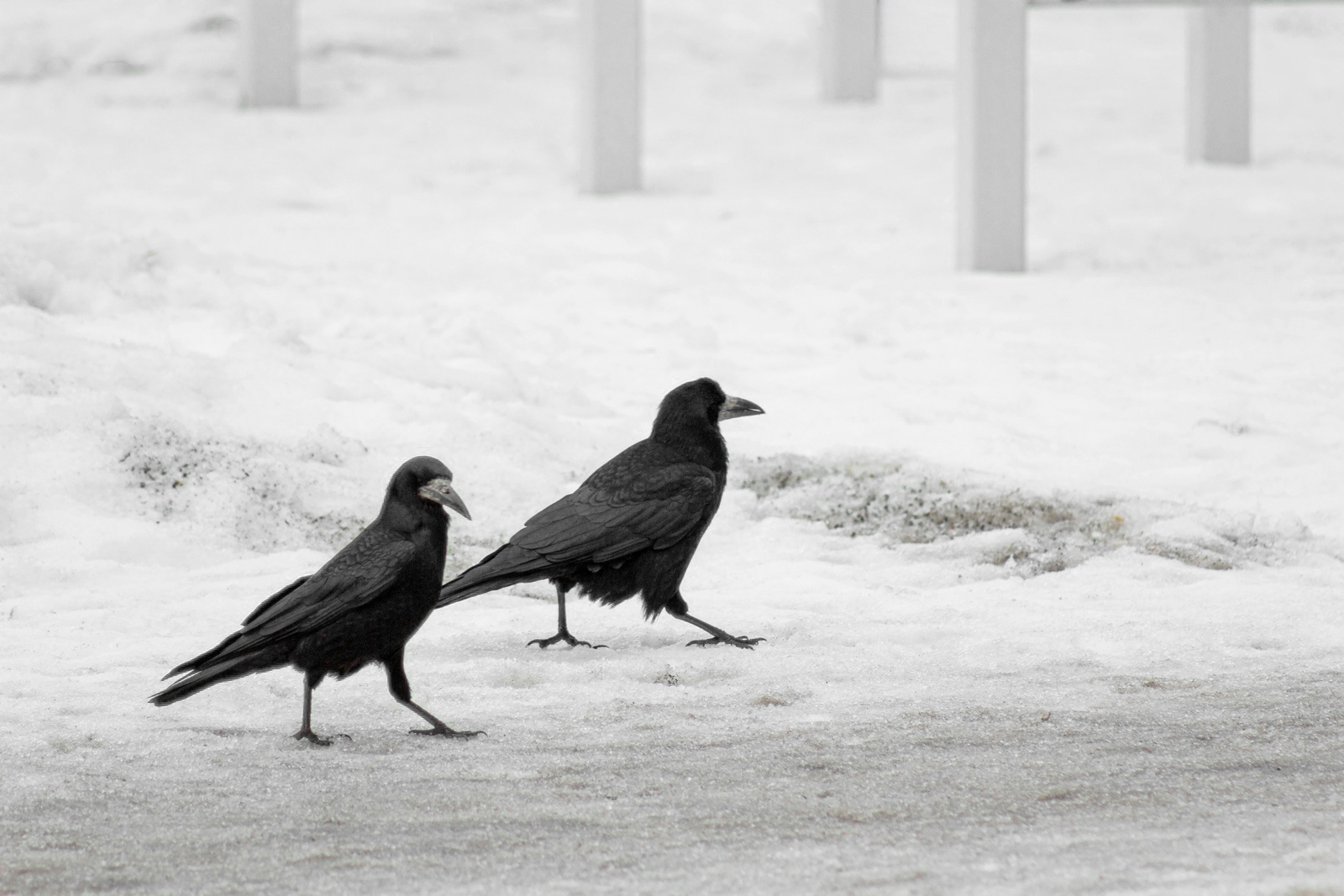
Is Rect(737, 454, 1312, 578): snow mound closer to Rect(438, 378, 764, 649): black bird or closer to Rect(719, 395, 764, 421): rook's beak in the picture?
Rect(719, 395, 764, 421): rook's beak

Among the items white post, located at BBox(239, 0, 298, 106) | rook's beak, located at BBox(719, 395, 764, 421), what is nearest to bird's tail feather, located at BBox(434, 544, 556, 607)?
rook's beak, located at BBox(719, 395, 764, 421)

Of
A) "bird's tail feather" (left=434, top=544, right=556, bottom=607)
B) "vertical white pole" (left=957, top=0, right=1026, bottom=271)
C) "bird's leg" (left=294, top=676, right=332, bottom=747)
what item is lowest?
"bird's leg" (left=294, top=676, right=332, bottom=747)

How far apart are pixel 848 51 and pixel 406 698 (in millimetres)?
12846

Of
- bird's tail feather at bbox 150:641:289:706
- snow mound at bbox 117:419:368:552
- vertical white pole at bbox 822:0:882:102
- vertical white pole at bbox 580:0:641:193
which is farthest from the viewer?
vertical white pole at bbox 822:0:882:102

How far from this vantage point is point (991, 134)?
981cm

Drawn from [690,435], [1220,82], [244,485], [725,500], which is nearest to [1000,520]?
[725,500]

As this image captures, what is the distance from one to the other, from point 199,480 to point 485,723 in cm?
253

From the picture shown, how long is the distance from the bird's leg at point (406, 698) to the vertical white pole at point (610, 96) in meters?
8.28

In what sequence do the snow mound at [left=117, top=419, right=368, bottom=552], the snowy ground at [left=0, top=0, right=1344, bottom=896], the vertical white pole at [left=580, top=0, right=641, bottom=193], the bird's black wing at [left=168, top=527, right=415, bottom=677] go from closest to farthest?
the snowy ground at [left=0, top=0, right=1344, bottom=896] → the bird's black wing at [left=168, top=527, right=415, bottom=677] → the snow mound at [left=117, top=419, right=368, bottom=552] → the vertical white pole at [left=580, top=0, right=641, bottom=193]

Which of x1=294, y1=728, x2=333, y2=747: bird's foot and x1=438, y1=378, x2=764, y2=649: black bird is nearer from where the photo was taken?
x1=294, y1=728, x2=333, y2=747: bird's foot

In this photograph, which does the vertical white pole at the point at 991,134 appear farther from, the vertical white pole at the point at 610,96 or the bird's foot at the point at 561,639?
the bird's foot at the point at 561,639

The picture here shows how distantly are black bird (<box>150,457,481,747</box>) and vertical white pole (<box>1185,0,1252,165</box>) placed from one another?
10.7m

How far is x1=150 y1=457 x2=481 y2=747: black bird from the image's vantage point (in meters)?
3.57

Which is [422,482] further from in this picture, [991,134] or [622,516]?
[991,134]
